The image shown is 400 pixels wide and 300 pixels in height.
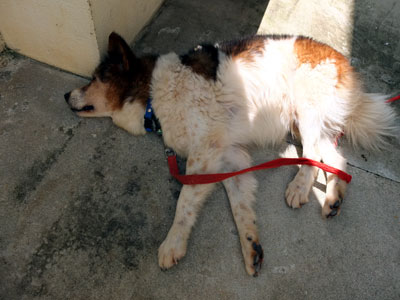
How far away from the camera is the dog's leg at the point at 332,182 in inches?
91.1

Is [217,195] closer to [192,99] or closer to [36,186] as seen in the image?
[192,99]

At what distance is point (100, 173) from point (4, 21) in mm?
1865

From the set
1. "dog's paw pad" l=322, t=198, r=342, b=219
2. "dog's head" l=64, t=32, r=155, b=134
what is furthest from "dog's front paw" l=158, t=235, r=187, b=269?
"dog's head" l=64, t=32, r=155, b=134

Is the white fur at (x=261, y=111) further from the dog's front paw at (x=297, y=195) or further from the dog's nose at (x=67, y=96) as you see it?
the dog's nose at (x=67, y=96)

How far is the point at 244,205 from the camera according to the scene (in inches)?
90.2

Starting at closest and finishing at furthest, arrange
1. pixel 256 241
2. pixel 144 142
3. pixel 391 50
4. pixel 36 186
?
pixel 256 241, pixel 36 186, pixel 144 142, pixel 391 50

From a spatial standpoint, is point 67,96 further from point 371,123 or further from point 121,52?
point 371,123

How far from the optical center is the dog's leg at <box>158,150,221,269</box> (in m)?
2.04

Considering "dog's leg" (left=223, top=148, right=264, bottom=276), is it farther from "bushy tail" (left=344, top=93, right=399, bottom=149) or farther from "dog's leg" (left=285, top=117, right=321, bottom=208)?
"bushy tail" (left=344, top=93, right=399, bottom=149)

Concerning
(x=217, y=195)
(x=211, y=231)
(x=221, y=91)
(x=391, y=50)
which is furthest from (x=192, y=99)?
(x=391, y=50)

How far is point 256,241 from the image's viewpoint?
210cm

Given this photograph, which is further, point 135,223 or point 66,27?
point 66,27

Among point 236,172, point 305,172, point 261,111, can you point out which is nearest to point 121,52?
point 261,111

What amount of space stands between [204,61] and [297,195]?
141 cm
